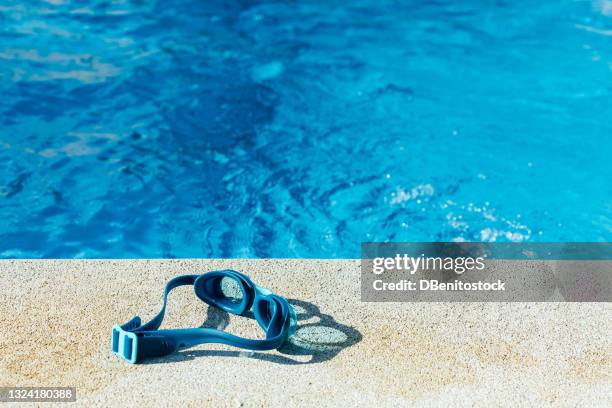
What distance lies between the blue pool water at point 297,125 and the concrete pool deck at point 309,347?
50.3 inches

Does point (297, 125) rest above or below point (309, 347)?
below

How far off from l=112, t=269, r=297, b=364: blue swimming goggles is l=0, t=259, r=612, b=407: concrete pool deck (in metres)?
0.04

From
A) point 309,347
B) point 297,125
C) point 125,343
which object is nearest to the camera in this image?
point 125,343

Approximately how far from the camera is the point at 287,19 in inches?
289

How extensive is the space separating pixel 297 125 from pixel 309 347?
304 centimetres

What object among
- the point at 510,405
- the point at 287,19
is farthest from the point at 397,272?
the point at 287,19

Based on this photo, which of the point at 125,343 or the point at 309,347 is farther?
the point at 309,347

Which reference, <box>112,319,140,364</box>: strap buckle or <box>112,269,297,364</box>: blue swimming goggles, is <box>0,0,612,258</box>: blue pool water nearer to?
<box>112,269,297,364</box>: blue swimming goggles

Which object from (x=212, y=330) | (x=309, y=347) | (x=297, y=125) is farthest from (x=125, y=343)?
(x=297, y=125)

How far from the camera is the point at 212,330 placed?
8.68 ft

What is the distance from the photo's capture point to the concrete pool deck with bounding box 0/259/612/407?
2.49 meters

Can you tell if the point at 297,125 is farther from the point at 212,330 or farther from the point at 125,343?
the point at 125,343

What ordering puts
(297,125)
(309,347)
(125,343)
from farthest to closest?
1. (297,125)
2. (309,347)
3. (125,343)

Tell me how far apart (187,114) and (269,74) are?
3.08 ft
